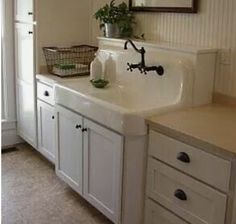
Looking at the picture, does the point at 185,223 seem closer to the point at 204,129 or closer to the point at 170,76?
the point at 204,129

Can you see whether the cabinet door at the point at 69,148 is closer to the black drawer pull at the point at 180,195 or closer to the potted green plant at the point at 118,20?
the potted green plant at the point at 118,20

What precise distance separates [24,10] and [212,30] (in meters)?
1.80

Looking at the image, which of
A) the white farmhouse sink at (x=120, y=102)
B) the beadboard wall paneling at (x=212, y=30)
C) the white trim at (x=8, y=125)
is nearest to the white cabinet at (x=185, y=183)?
the white farmhouse sink at (x=120, y=102)

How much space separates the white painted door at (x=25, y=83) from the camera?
3283 millimetres

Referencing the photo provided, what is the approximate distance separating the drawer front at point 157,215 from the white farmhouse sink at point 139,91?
0.40 meters

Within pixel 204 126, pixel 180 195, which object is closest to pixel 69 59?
pixel 204 126

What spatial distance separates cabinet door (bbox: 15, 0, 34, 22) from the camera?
313 centimetres

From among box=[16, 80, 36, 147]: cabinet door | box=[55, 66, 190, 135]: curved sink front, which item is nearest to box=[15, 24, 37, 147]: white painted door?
box=[16, 80, 36, 147]: cabinet door

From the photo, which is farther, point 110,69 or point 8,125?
point 8,125

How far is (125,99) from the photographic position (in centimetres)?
257

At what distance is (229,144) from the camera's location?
1.56 m

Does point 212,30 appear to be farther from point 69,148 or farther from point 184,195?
point 69,148

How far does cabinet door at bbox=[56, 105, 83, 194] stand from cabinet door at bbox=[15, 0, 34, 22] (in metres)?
0.97

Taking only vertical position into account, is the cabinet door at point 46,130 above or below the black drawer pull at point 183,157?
below
